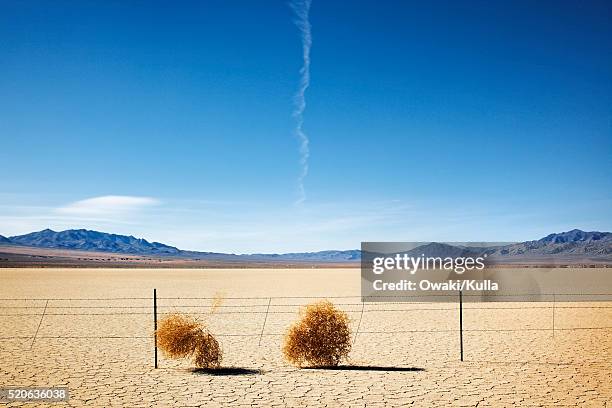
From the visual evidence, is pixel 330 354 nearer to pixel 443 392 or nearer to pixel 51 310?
pixel 443 392

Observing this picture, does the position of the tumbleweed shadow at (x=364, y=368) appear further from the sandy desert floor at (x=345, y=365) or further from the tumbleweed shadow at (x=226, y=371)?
the tumbleweed shadow at (x=226, y=371)

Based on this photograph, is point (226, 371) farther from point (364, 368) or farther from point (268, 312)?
point (268, 312)

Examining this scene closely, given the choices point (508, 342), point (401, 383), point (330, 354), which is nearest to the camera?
point (401, 383)

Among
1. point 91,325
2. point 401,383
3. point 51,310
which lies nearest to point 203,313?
point 91,325

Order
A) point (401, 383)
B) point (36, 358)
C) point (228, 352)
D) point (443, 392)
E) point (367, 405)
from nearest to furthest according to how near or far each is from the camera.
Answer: point (367, 405)
point (443, 392)
point (401, 383)
point (36, 358)
point (228, 352)

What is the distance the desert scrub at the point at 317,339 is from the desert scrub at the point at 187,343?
1695mm

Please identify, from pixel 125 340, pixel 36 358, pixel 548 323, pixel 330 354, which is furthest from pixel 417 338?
pixel 36 358

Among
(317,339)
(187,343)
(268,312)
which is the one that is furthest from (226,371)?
(268,312)

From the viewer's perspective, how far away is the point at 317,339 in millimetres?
12375

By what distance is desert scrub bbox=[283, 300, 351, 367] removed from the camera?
1235cm

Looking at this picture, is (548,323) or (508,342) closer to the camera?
(508,342)

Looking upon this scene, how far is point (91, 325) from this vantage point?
20.4 meters

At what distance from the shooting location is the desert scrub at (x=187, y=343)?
39.5ft

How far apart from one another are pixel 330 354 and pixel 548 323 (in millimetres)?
12452
